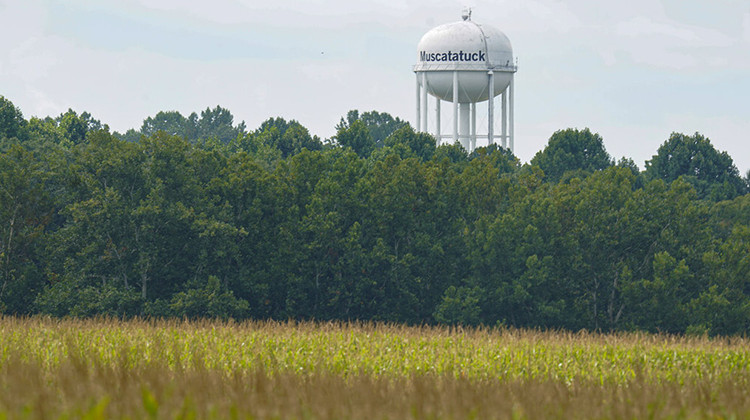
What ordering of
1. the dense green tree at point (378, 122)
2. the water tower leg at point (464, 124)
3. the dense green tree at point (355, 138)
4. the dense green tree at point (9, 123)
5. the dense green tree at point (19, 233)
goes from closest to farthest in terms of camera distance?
the dense green tree at point (19, 233) < the dense green tree at point (9, 123) < the water tower leg at point (464, 124) < the dense green tree at point (355, 138) < the dense green tree at point (378, 122)

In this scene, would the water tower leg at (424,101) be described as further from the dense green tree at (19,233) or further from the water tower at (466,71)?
the dense green tree at (19,233)

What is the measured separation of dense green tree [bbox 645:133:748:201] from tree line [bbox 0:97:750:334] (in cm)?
3802

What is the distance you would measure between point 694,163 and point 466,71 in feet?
97.2

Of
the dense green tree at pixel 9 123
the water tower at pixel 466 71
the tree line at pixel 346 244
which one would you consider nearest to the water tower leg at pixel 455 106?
the water tower at pixel 466 71

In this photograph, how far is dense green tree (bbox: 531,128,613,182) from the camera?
339 ft

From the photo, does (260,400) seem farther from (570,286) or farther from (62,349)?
(570,286)

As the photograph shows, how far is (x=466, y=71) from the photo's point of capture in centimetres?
8756

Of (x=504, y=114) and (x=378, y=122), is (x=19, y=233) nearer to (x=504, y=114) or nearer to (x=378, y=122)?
(x=504, y=114)

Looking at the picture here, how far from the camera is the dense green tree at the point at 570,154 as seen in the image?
10325 centimetres

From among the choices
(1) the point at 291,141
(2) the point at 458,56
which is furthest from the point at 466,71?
(1) the point at 291,141

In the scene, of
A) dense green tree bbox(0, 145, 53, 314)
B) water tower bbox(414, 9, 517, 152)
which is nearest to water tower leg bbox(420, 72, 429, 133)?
water tower bbox(414, 9, 517, 152)

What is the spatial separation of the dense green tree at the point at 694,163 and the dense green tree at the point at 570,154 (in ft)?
16.9

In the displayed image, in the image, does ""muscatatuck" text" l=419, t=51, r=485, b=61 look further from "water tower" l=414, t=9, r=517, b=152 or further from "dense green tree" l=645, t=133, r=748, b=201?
"dense green tree" l=645, t=133, r=748, b=201

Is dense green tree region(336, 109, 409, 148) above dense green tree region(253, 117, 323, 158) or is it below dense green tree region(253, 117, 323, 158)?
above
